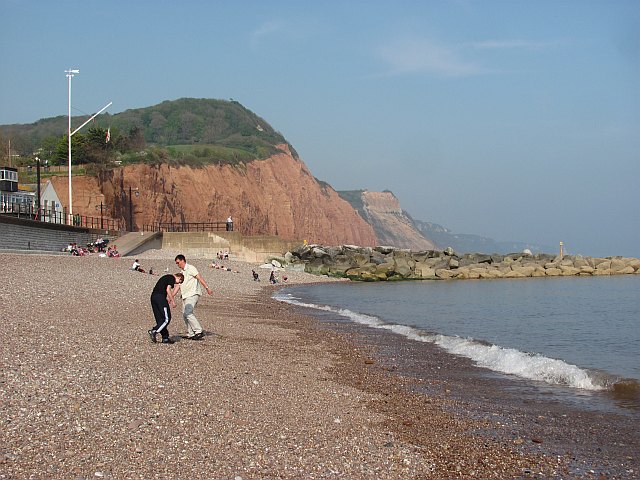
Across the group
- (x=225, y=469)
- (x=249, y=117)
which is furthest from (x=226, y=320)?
(x=249, y=117)

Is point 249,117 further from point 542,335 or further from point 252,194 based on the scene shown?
point 542,335

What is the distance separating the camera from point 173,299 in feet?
44.2

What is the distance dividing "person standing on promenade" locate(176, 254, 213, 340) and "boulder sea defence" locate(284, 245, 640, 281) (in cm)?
3628

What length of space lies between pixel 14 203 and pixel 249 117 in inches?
3517

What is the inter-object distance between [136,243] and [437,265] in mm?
23006

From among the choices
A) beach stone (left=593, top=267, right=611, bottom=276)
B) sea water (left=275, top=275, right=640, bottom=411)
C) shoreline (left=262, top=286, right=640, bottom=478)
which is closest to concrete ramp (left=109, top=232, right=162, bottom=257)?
sea water (left=275, top=275, right=640, bottom=411)

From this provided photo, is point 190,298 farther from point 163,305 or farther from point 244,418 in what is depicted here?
point 244,418

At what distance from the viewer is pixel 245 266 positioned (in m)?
48.7

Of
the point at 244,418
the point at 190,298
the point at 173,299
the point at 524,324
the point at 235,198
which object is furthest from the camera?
the point at 235,198

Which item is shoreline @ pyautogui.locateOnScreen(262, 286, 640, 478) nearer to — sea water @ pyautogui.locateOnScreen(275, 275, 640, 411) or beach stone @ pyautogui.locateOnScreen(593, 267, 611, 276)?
sea water @ pyautogui.locateOnScreen(275, 275, 640, 411)

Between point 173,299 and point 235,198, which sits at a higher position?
point 235,198

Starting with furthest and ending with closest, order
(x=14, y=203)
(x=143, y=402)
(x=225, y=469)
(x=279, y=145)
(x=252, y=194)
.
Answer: (x=279, y=145) → (x=252, y=194) → (x=14, y=203) → (x=143, y=402) → (x=225, y=469)

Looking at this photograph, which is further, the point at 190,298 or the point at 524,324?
the point at 524,324

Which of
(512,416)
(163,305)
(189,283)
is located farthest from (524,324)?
(512,416)
